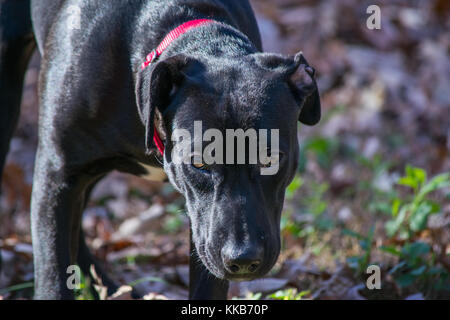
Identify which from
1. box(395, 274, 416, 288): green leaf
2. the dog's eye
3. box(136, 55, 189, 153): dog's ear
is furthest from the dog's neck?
box(395, 274, 416, 288): green leaf

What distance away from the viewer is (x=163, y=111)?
3.08 m

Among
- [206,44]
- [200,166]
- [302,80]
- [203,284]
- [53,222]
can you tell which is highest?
[206,44]

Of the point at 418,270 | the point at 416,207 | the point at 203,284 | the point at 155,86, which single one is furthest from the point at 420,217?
the point at 155,86

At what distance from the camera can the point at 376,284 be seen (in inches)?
147

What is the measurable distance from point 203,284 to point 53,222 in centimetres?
73

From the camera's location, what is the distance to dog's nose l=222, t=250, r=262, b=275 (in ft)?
8.77

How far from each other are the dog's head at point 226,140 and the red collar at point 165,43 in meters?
0.08

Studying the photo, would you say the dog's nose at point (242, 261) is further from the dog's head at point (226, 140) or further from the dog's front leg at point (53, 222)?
the dog's front leg at point (53, 222)

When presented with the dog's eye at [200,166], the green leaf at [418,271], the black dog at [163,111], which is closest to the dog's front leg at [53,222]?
the black dog at [163,111]

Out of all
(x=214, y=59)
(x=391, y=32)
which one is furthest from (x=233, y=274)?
(x=391, y=32)

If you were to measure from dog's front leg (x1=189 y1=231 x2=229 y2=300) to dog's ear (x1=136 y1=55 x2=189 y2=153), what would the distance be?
2.22 feet

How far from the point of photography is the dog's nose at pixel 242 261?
105 inches

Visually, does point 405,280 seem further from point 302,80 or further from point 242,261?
point 242,261

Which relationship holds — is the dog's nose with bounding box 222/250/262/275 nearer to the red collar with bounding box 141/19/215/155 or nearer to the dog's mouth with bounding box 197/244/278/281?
the dog's mouth with bounding box 197/244/278/281
